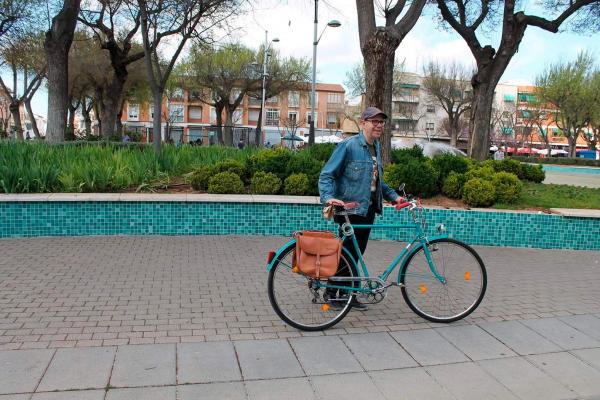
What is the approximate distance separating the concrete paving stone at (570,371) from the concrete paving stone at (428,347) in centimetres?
56

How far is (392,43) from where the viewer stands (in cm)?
990

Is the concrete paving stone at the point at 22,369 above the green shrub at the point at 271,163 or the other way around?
the other way around

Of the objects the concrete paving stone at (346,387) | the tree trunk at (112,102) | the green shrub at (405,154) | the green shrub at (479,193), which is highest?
the tree trunk at (112,102)

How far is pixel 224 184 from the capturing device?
8.78 metres

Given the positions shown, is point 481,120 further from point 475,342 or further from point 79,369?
point 79,369

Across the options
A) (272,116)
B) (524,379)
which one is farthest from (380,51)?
(272,116)

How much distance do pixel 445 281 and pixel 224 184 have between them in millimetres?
4973

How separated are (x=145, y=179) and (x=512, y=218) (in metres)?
5.97

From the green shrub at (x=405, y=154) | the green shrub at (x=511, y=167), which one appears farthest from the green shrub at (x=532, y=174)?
the green shrub at (x=405, y=154)

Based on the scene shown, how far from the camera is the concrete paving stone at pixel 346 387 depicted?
3.28 meters

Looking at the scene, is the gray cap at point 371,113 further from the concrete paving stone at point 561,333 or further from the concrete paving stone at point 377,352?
the concrete paving stone at point 561,333

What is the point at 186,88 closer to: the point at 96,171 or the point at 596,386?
the point at 96,171

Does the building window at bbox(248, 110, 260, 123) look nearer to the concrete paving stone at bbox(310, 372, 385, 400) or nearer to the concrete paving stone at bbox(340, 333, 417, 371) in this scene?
the concrete paving stone at bbox(340, 333, 417, 371)

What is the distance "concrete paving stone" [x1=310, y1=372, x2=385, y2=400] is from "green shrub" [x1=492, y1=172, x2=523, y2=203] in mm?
6146
